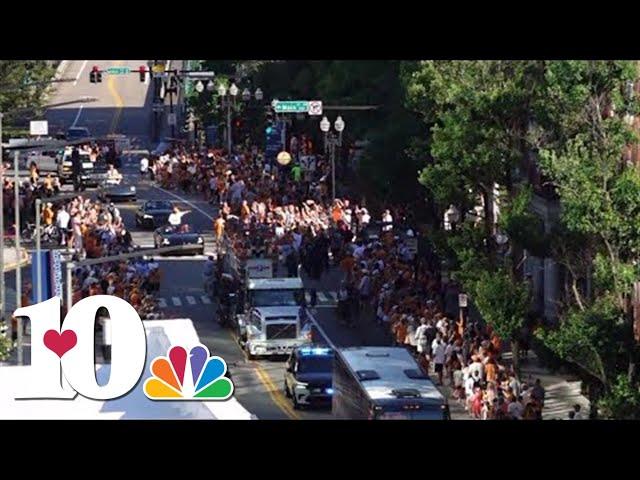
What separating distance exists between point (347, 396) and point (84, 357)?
21.4ft

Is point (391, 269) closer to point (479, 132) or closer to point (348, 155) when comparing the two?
point (479, 132)

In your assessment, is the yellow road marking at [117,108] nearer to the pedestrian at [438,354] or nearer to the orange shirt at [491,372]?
the pedestrian at [438,354]

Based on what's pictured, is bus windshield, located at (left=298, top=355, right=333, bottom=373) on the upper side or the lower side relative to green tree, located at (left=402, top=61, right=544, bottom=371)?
lower

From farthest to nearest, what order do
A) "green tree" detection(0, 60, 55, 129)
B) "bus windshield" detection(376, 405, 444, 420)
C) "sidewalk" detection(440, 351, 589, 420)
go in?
1. "green tree" detection(0, 60, 55, 129)
2. "sidewalk" detection(440, 351, 589, 420)
3. "bus windshield" detection(376, 405, 444, 420)

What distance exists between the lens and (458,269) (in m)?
38.1

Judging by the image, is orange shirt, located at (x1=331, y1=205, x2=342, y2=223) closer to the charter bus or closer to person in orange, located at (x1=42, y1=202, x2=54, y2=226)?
person in orange, located at (x1=42, y1=202, x2=54, y2=226)

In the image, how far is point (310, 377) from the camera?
3444 centimetres

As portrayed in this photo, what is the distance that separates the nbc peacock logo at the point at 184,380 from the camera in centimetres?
2583

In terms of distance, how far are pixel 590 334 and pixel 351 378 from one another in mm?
3621

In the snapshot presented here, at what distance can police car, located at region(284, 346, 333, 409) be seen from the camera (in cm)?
3419

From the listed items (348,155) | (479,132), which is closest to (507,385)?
(479,132)

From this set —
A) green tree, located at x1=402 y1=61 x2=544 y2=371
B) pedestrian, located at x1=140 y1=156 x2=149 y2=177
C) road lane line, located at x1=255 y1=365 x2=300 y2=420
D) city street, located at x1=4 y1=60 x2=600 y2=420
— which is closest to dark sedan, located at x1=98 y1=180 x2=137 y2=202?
city street, located at x1=4 y1=60 x2=600 y2=420

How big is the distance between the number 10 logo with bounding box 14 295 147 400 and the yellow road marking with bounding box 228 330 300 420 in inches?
271

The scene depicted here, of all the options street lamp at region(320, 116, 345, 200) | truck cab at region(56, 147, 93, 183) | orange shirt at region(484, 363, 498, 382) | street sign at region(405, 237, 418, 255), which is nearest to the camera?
orange shirt at region(484, 363, 498, 382)
